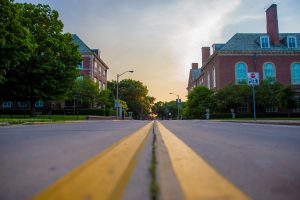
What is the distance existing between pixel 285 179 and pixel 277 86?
52.4 m

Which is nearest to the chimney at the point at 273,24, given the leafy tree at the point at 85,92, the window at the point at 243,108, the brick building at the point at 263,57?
the brick building at the point at 263,57

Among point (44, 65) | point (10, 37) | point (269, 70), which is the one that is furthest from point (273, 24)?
point (10, 37)

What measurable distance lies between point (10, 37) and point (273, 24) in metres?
49.2

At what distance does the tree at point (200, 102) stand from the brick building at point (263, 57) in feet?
8.97

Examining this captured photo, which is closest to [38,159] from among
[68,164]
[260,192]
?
[68,164]

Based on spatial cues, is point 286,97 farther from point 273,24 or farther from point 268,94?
point 273,24

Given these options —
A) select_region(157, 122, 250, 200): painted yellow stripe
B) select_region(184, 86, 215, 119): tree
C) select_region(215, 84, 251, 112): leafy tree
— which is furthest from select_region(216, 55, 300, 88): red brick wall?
select_region(157, 122, 250, 200): painted yellow stripe

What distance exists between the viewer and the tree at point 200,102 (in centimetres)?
5803

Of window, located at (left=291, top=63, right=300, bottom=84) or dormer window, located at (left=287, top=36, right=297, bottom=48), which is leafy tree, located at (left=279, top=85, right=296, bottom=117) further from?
dormer window, located at (left=287, top=36, right=297, bottom=48)

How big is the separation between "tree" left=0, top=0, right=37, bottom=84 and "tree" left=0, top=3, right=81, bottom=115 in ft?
22.0

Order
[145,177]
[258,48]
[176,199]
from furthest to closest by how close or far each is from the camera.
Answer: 1. [258,48]
2. [145,177]
3. [176,199]

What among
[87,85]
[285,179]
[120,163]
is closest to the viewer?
[285,179]

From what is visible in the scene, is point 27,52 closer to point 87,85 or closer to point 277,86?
point 87,85

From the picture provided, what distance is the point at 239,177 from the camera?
207 centimetres
